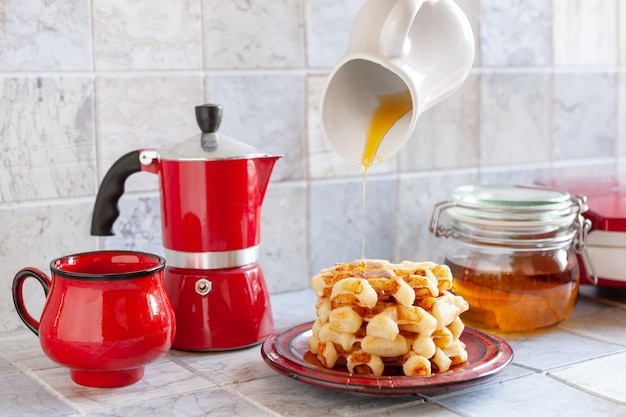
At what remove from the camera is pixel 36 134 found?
1059 millimetres

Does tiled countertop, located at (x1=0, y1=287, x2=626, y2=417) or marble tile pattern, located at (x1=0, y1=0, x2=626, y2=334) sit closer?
tiled countertop, located at (x1=0, y1=287, x2=626, y2=417)

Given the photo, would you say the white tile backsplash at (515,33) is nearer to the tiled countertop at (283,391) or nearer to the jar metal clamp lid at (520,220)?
the jar metal clamp lid at (520,220)

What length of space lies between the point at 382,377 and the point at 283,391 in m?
0.10

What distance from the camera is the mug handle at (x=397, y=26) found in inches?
34.7

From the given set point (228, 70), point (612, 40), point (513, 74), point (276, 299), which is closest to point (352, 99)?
point (228, 70)

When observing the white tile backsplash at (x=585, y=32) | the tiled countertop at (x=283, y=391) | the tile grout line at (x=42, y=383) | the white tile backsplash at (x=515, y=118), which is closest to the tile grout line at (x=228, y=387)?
the tiled countertop at (x=283, y=391)

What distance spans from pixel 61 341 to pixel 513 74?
3.01 ft

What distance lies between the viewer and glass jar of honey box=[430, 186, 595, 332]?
3.42ft

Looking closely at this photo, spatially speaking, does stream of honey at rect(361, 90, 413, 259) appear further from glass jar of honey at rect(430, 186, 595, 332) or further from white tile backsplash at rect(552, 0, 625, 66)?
white tile backsplash at rect(552, 0, 625, 66)

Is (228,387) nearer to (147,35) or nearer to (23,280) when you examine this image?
(23,280)

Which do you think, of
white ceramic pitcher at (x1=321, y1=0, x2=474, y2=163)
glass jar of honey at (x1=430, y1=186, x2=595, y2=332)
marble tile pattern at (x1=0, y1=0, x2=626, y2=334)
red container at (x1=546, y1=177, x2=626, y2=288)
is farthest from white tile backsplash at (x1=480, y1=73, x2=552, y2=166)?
white ceramic pitcher at (x1=321, y1=0, x2=474, y2=163)

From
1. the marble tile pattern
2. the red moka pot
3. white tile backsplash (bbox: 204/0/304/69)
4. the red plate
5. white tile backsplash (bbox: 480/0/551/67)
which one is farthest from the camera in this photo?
white tile backsplash (bbox: 480/0/551/67)

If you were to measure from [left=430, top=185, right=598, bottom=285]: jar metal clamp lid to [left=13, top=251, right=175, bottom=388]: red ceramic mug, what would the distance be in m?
0.41

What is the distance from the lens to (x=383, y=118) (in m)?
1.01
